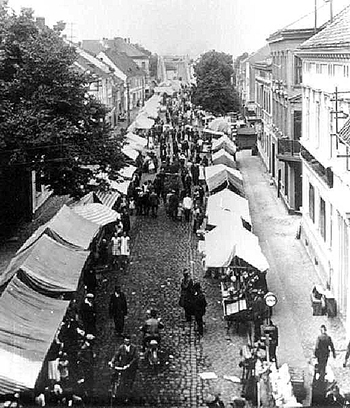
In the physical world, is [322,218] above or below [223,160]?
above

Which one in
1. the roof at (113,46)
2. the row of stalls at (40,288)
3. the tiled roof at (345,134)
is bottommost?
the row of stalls at (40,288)

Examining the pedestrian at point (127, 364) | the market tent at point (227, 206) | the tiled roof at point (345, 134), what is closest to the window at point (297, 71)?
the market tent at point (227, 206)

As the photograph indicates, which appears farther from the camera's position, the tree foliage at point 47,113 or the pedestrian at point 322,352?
the tree foliage at point 47,113

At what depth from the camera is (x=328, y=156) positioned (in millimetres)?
26266

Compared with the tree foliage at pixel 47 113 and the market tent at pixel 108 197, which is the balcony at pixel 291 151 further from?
the tree foliage at pixel 47 113

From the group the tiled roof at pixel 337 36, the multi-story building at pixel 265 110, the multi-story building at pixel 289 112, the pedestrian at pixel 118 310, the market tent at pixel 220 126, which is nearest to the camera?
the pedestrian at pixel 118 310

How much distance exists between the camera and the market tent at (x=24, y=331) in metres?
13.6

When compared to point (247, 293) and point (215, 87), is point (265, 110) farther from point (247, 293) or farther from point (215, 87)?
point (247, 293)

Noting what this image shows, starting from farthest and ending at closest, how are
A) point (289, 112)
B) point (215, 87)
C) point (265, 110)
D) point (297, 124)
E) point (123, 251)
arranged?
1. point (215, 87)
2. point (265, 110)
3. point (289, 112)
4. point (297, 124)
5. point (123, 251)

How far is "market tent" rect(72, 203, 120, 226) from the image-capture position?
28.4m

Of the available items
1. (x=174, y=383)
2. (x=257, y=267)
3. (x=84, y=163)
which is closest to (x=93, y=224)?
(x=84, y=163)

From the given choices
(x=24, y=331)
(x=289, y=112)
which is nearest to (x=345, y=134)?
(x=24, y=331)

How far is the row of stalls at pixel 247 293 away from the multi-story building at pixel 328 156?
7.11 ft

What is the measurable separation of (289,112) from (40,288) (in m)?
23.8
